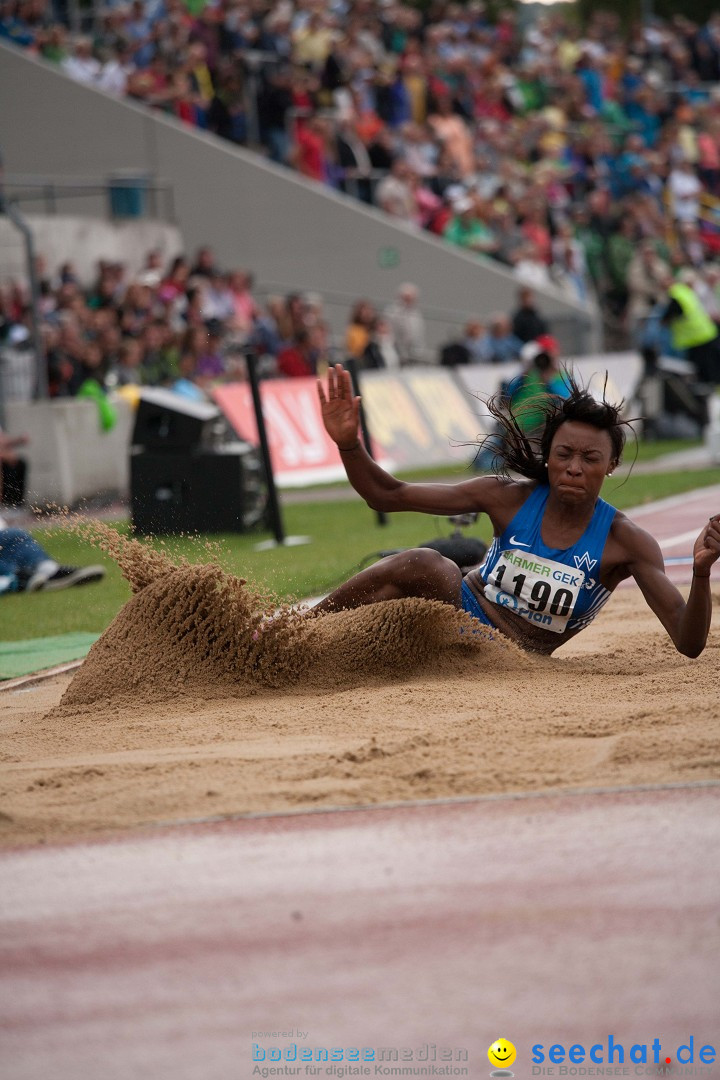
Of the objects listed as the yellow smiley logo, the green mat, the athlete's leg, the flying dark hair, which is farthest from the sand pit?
the yellow smiley logo

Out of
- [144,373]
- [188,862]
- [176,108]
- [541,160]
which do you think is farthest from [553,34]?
[188,862]

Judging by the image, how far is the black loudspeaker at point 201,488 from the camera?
14.2 m

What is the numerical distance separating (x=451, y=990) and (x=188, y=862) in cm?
111

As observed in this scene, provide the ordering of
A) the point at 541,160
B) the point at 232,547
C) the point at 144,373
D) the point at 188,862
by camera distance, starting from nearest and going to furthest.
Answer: the point at 188,862, the point at 232,547, the point at 144,373, the point at 541,160

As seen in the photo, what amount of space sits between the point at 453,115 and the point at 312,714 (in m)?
22.8

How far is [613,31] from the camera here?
33.6 m

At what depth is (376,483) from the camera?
20.2 feet

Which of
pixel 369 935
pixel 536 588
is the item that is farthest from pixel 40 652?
pixel 369 935

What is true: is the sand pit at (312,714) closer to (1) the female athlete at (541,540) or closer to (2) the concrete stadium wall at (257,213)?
(1) the female athlete at (541,540)

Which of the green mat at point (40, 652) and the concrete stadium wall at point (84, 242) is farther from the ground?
the concrete stadium wall at point (84, 242)

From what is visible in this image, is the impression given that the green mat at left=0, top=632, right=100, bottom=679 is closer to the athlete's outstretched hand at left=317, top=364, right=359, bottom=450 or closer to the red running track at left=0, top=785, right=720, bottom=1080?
the athlete's outstretched hand at left=317, top=364, right=359, bottom=450

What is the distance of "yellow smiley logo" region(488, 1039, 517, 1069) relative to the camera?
2.74 metres

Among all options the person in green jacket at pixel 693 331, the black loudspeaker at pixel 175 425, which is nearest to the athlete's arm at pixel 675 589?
the black loudspeaker at pixel 175 425

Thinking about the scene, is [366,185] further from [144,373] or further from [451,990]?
[451,990]
